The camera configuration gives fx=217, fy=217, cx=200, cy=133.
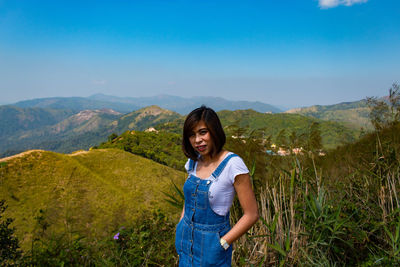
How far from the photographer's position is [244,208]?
1.33 m

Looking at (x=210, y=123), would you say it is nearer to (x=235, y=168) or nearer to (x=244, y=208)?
(x=235, y=168)

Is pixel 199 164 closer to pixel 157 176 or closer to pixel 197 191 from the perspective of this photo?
pixel 197 191

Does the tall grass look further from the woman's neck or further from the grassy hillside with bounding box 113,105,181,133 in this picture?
the grassy hillside with bounding box 113,105,181,133

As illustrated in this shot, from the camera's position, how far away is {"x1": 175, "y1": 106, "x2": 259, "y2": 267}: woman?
1334 millimetres

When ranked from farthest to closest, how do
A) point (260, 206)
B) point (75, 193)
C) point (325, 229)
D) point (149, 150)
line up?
point (149, 150) < point (75, 193) < point (260, 206) < point (325, 229)

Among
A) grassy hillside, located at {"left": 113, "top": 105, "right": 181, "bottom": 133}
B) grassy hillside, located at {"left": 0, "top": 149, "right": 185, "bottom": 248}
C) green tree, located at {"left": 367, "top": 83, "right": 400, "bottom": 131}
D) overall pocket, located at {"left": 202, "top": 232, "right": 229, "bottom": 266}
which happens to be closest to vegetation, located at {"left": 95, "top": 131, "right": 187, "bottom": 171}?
grassy hillside, located at {"left": 0, "top": 149, "right": 185, "bottom": 248}

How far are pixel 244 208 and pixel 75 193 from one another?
462 centimetres

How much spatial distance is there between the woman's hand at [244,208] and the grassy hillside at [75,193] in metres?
3.37

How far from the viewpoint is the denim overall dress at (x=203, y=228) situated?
1406mm

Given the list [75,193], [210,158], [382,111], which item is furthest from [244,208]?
[75,193]

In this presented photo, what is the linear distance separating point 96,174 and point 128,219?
5.79 ft

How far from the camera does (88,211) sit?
14.5 ft

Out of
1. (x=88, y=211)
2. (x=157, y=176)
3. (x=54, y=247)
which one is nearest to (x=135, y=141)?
(x=157, y=176)

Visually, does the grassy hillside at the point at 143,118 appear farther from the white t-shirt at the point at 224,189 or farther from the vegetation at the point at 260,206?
the white t-shirt at the point at 224,189
